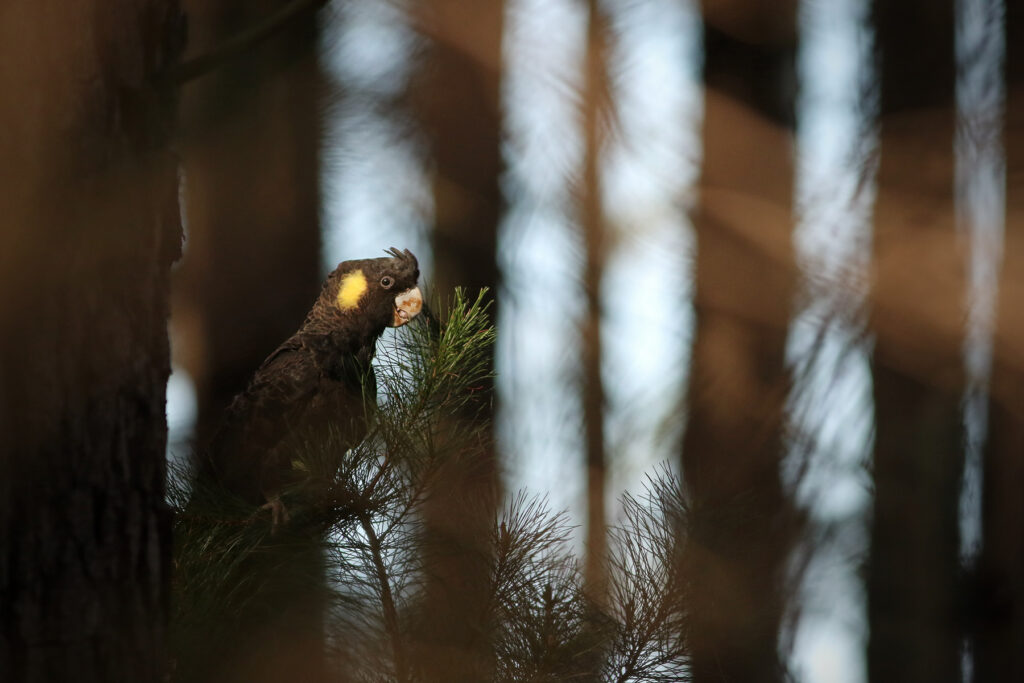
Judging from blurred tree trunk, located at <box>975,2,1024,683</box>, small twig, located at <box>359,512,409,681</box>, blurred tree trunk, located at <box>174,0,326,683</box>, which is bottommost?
small twig, located at <box>359,512,409,681</box>

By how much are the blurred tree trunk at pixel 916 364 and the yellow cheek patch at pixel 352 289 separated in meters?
0.75

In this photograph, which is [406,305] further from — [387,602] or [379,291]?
[387,602]

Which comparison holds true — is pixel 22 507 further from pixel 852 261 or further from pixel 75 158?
pixel 852 261

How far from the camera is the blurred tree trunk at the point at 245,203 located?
4.08 feet

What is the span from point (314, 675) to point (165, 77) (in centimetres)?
62

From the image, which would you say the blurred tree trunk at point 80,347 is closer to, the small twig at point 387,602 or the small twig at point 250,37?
the small twig at point 250,37

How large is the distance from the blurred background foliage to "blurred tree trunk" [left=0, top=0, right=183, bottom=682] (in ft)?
1.71

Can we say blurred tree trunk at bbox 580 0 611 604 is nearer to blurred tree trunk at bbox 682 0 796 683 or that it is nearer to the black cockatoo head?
blurred tree trunk at bbox 682 0 796 683

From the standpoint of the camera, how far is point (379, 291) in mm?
960

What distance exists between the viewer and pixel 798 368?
119cm

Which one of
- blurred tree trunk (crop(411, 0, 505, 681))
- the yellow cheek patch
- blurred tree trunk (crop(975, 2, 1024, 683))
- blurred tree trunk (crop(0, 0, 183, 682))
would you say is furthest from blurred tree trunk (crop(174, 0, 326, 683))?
blurred tree trunk (crop(975, 2, 1024, 683))

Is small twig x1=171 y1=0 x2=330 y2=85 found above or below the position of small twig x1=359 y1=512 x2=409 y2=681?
above

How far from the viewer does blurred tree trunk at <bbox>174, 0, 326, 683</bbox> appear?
124cm

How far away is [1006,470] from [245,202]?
4.04ft
